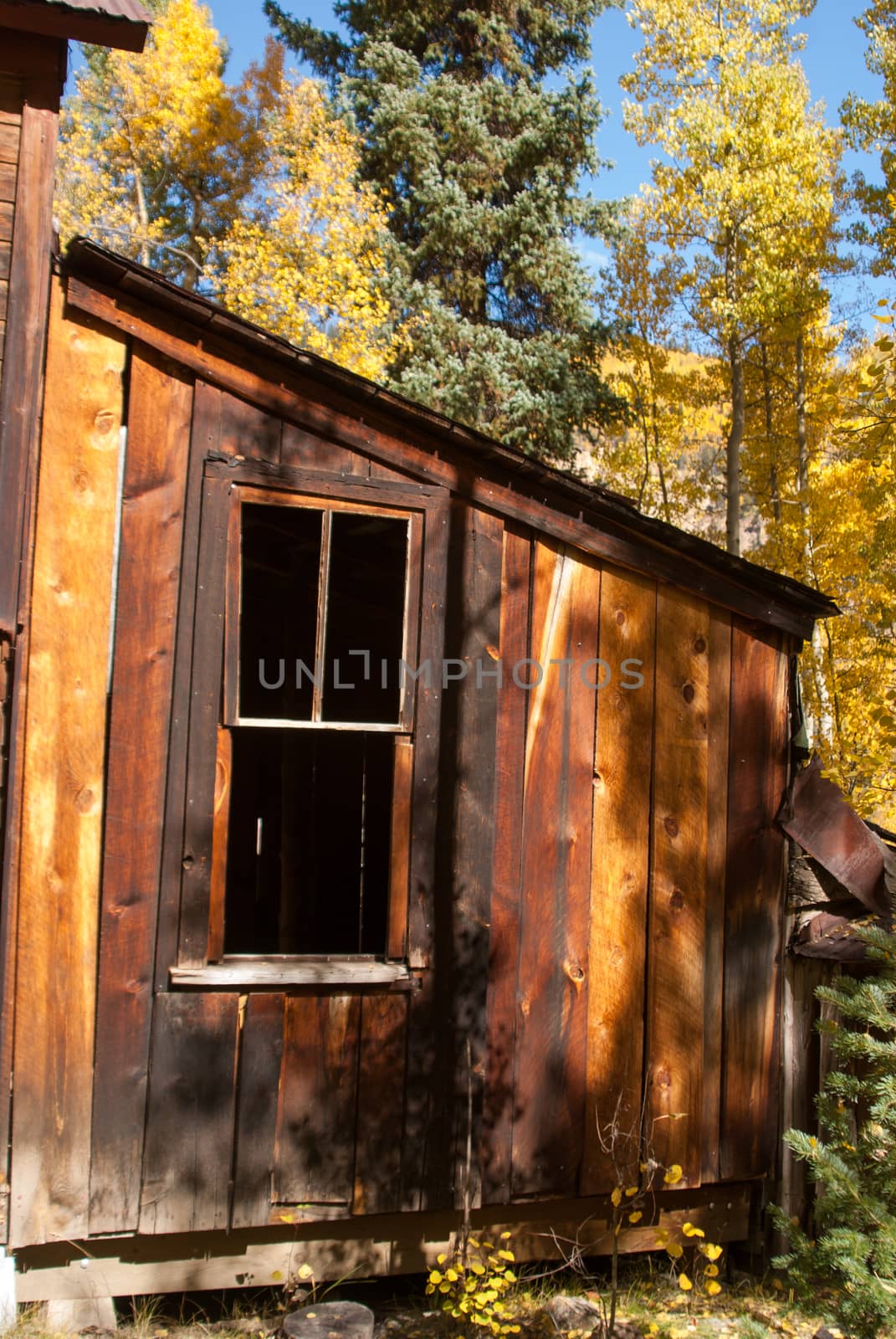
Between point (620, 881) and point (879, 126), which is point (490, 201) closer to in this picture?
point (879, 126)

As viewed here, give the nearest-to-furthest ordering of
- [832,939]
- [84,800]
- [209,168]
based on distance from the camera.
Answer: [84,800] → [832,939] → [209,168]

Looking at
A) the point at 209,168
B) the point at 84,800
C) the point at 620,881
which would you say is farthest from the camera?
the point at 209,168

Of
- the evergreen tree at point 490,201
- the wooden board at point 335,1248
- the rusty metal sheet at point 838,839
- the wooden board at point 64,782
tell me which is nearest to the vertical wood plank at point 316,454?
the wooden board at point 64,782

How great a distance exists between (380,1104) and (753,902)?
196 centimetres

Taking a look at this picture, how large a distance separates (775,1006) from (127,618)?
135 inches

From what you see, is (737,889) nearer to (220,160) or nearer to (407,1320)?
(407,1320)

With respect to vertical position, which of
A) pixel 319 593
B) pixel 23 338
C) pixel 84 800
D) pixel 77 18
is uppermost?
pixel 77 18

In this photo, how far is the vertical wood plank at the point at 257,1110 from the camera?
3.99 m

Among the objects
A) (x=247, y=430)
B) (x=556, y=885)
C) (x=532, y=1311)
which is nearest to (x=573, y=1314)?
(x=532, y=1311)

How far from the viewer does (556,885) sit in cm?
448

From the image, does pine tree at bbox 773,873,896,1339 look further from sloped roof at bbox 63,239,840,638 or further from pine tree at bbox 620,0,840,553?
pine tree at bbox 620,0,840,553

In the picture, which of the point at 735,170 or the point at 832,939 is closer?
the point at 832,939

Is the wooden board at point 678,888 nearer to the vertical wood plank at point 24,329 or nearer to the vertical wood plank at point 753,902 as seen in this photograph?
the vertical wood plank at point 753,902

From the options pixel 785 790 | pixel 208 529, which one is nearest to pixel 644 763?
pixel 785 790
